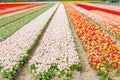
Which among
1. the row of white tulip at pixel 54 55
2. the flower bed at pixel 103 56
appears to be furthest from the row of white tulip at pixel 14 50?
the flower bed at pixel 103 56

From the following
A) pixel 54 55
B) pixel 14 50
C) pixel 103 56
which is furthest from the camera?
pixel 14 50

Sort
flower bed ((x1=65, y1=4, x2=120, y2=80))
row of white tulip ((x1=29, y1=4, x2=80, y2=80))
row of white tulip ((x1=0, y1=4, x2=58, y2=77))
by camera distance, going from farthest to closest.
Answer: row of white tulip ((x1=0, y1=4, x2=58, y2=77)) → row of white tulip ((x1=29, y1=4, x2=80, y2=80)) → flower bed ((x1=65, y1=4, x2=120, y2=80))

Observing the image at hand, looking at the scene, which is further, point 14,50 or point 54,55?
point 14,50

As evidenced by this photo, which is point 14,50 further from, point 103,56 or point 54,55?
point 103,56

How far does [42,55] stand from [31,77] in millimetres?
2696

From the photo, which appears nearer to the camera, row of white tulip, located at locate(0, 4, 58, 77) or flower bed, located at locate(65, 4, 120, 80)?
flower bed, located at locate(65, 4, 120, 80)

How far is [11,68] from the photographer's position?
1025cm

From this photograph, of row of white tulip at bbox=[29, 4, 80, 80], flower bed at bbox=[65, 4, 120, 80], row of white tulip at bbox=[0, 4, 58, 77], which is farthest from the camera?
row of white tulip at bbox=[0, 4, 58, 77]

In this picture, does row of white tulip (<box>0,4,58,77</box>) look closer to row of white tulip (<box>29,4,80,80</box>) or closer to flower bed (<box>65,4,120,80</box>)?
row of white tulip (<box>29,4,80,80</box>)

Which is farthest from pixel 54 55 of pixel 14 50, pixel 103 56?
pixel 14 50

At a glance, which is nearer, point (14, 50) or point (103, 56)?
point (103, 56)

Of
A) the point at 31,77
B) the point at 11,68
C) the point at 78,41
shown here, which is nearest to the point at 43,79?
the point at 31,77

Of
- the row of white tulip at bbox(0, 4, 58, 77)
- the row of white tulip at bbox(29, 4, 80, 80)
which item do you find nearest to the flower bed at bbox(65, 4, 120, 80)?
the row of white tulip at bbox(29, 4, 80, 80)

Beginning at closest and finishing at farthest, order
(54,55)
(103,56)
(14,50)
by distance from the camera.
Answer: (103,56)
(54,55)
(14,50)
